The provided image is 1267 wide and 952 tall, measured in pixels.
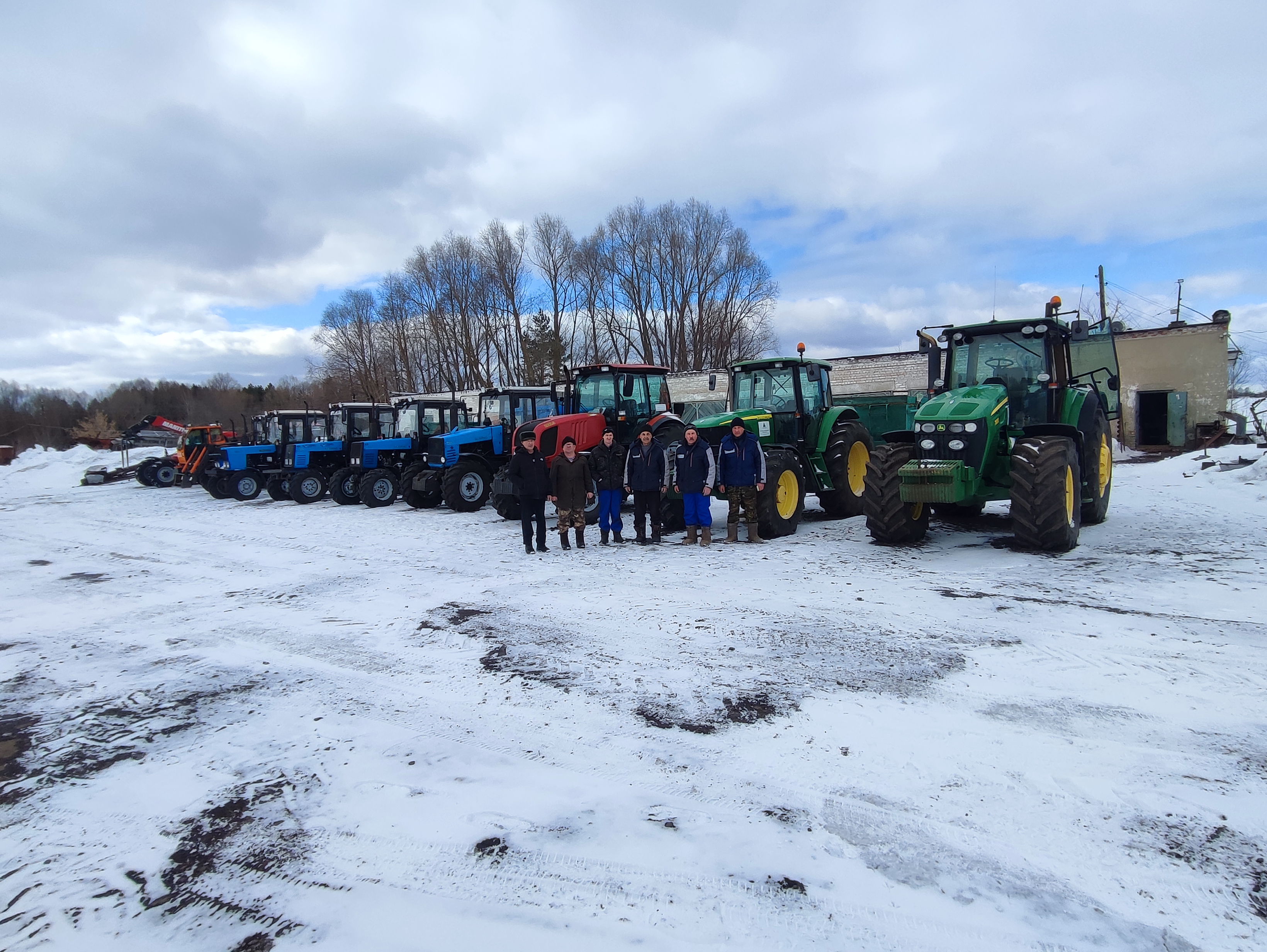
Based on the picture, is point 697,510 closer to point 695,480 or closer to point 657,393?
point 695,480

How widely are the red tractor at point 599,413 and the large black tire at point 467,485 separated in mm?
1426

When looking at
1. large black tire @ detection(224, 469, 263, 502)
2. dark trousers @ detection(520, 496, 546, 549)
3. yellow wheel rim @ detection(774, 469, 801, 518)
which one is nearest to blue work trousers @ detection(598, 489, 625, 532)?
dark trousers @ detection(520, 496, 546, 549)

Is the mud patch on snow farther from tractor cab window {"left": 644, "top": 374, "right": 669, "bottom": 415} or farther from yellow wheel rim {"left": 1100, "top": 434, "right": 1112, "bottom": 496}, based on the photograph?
tractor cab window {"left": 644, "top": 374, "right": 669, "bottom": 415}

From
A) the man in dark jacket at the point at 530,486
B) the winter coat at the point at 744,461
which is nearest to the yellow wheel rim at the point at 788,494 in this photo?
the winter coat at the point at 744,461

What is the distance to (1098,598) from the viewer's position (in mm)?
5691

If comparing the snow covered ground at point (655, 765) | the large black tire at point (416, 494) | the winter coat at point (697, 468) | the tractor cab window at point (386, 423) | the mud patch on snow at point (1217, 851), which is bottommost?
the mud patch on snow at point (1217, 851)

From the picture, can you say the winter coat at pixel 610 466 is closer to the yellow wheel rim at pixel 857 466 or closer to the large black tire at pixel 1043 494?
the yellow wheel rim at pixel 857 466

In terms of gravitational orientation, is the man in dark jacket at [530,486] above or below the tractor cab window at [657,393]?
below

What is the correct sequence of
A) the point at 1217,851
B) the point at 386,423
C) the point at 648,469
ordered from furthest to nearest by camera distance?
the point at 386,423
the point at 648,469
the point at 1217,851

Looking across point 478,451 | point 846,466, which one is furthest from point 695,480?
point 478,451

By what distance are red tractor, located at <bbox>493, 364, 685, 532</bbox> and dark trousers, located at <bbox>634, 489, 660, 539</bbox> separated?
1751 millimetres

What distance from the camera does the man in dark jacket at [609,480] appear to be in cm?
909

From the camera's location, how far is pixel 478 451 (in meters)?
13.7

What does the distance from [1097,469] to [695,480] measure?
→ 4.77 meters
